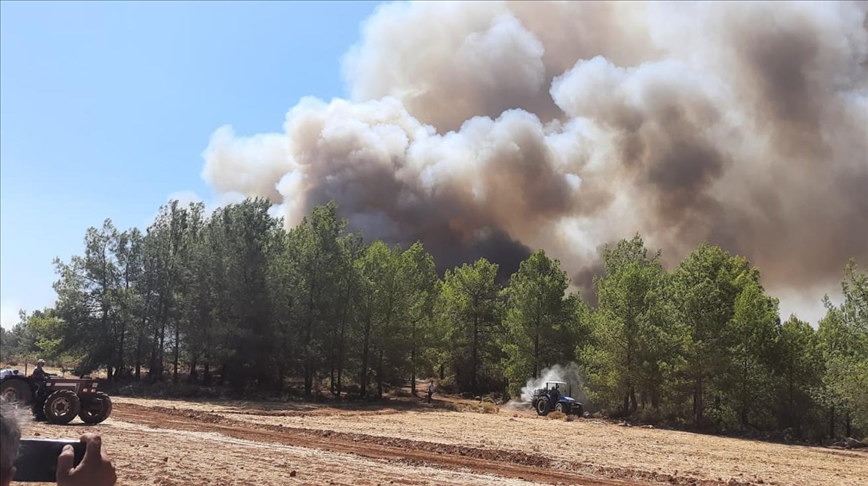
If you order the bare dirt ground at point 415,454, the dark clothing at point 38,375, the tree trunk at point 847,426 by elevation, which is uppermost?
the dark clothing at point 38,375

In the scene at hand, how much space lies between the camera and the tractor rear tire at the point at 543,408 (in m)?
36.4

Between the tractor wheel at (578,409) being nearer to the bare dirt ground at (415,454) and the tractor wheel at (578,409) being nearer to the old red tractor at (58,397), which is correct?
the bare dirt ground at (415,454)

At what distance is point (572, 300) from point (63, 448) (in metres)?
45.1

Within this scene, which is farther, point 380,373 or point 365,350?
point 380,373

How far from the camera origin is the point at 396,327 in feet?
136

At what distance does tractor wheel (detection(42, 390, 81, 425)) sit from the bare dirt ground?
557mm

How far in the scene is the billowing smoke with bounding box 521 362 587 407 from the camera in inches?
1670

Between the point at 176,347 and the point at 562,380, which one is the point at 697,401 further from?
the point at 176,347

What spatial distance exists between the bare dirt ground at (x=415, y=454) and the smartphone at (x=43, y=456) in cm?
877

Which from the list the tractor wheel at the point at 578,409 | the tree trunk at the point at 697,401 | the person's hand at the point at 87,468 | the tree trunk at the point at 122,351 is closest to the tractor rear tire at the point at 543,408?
the tractor wheel at the point at 578,409

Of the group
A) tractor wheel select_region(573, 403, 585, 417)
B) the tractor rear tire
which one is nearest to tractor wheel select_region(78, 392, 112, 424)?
the tractor rear tire

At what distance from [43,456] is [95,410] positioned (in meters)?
19.5

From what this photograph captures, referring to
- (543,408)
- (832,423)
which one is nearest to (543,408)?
(543,408)

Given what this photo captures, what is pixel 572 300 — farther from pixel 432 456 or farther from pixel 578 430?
pixel 432 456
